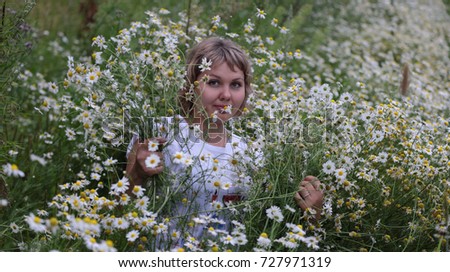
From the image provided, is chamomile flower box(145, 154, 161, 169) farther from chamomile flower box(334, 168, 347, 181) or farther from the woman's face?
chamomile flower box(334, 168, 347, 181)

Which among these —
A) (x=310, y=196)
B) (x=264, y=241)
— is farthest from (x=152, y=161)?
(x=310, y=196)

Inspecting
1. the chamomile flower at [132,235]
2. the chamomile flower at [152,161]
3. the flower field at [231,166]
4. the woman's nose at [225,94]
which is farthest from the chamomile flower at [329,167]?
the chamomile flower at [132,235]

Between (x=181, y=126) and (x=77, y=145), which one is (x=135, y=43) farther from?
(x=181, y=126)

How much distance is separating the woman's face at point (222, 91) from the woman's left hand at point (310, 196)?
1.64 feet

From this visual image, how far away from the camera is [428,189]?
2.95 m

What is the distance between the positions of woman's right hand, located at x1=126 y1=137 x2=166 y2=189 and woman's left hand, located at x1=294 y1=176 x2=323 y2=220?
22.4 inches

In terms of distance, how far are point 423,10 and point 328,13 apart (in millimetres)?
1550

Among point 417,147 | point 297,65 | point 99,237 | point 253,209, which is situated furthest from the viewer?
point 297,65

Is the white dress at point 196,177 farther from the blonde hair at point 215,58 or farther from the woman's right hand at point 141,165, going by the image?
the blonde hair at point 215,58

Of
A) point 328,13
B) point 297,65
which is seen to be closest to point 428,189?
point 297,65

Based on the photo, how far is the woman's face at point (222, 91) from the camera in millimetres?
2895

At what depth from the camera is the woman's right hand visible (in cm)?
256

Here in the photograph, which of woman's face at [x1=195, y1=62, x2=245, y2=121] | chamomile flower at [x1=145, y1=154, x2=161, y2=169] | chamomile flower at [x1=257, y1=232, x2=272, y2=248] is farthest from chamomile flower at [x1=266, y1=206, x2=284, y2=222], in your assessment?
woman's face at [x1=195, y1=62, x2=245, y2=121]

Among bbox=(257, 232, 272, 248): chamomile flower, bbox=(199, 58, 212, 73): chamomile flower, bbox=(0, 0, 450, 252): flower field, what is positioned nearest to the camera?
bbox=(257, 232, 272, 248): chamomile flower
